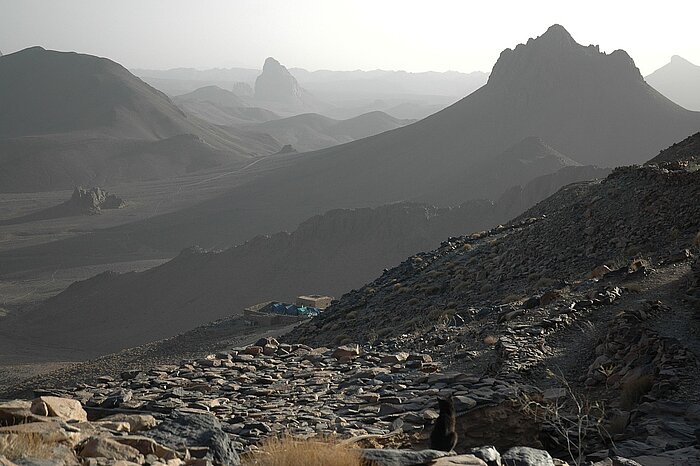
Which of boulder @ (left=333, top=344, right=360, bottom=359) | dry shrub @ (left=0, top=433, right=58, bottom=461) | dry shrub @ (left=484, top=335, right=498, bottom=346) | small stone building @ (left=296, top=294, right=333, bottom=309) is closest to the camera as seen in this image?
dry shrub @ (left=0, top=433, right=58, bottom=461)

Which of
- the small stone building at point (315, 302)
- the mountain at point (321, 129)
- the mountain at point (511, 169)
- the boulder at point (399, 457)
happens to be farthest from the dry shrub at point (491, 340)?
the mountain at point (321, 129)

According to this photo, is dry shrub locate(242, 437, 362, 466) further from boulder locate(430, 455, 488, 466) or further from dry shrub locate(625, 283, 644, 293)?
dry shrub locate(625, 283, 644, 293)

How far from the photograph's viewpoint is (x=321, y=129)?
579 feet

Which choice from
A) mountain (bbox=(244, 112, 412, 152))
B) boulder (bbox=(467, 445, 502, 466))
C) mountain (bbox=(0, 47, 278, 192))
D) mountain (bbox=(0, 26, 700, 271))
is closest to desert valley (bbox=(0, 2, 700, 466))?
boulder (bbox=(467, 445, 502, 466))

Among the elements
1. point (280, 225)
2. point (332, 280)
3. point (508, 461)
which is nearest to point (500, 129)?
point (280, 225)

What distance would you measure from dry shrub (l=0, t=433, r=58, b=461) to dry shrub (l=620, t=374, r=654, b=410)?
5700mm

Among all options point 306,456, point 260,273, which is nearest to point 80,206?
point 260,273

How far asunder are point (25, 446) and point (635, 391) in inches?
237

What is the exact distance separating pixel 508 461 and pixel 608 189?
12479 millimetres

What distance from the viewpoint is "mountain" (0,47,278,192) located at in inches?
3836

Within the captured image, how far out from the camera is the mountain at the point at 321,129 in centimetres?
16300

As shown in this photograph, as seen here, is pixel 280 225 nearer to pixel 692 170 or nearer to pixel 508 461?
pixel 692 170

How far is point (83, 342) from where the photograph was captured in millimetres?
39375

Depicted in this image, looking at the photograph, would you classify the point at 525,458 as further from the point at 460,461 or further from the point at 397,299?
the point at 397,299
